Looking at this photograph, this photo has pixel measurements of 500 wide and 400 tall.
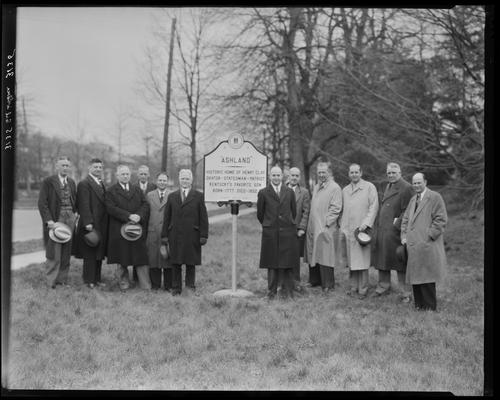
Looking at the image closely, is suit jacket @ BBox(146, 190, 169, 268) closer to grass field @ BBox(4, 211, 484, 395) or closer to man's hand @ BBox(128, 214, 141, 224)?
man's hand @ BBox(128, 214, 141, 224)

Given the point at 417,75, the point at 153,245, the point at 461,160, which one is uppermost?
the point at 417,75

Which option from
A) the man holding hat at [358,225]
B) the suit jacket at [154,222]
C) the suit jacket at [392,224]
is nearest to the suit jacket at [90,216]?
the suit jacket at [154,222]

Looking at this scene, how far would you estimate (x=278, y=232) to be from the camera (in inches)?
322

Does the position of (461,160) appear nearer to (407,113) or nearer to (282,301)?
(407,113)

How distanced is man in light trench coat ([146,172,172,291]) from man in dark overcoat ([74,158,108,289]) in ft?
2.48

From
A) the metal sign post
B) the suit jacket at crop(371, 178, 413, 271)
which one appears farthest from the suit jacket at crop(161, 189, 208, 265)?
the suit jacket at crop(371, 178, 413, 271)

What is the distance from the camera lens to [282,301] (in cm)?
795

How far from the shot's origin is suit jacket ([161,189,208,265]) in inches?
332

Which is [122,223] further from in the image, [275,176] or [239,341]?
[239,341]

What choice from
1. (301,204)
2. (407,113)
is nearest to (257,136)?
(407,113)

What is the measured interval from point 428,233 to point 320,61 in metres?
10.4

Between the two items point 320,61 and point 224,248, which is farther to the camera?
point 320,61

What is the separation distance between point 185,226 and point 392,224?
3311 mm

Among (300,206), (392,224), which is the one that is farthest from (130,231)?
(392,224)
